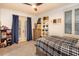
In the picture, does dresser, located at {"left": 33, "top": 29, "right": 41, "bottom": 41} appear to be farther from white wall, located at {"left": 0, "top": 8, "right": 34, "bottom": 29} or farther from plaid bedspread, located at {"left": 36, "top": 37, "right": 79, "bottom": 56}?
white wall, located at {"left": 0, "top": 8, "right": 34, "bottom": 29}

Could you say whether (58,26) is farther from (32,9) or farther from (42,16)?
(32,9)

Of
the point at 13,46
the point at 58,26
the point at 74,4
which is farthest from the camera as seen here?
the point at 13,46

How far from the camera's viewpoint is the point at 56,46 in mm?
1657

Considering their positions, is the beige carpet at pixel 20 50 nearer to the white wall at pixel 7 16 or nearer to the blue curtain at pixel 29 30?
the blue curtain at pixel 29 30

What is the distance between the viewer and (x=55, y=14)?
173cm

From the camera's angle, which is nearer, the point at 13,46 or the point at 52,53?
the point at 52,53

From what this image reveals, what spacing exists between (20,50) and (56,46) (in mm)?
660

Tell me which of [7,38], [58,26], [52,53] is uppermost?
[58,26]

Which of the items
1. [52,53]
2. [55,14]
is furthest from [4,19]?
[52,53]

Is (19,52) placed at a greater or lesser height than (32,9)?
lesser

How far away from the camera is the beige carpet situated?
5.60ft

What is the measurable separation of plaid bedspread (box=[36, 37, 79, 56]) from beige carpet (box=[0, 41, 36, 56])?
0.13m

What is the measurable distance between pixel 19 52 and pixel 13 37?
0.99 ft

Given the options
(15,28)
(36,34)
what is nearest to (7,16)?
(15,28)
